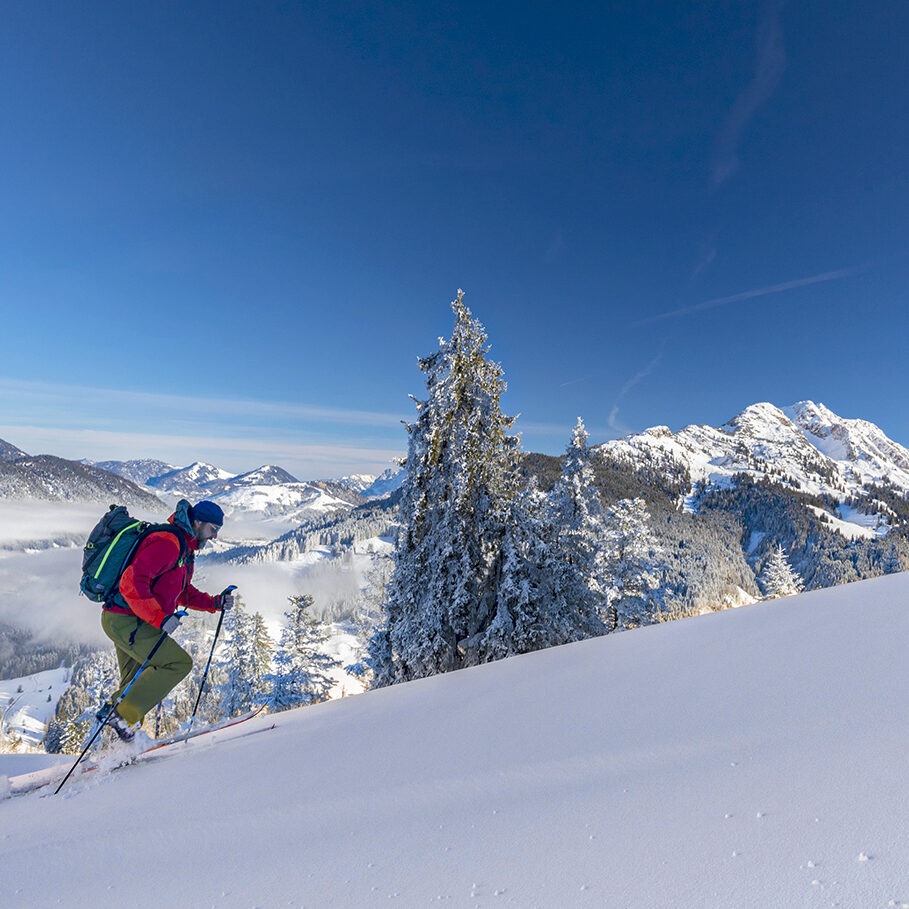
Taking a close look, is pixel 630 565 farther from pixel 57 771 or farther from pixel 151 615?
pixel 57 771

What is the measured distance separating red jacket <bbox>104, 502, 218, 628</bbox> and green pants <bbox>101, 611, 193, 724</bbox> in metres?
0.14

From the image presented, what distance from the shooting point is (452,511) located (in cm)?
1112

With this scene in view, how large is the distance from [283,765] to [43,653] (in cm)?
24855

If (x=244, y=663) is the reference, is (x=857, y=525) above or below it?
above

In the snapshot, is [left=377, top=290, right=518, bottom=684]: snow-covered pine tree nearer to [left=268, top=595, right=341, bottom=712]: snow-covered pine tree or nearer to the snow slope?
the snow slope

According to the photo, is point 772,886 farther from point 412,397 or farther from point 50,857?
point 412,397

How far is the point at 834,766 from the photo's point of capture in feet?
5.80

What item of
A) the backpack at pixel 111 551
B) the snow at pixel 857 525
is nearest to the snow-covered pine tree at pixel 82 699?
the backpack at pixel 111 551

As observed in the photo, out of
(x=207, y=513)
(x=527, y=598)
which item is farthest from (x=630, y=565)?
(x=207, y=513)

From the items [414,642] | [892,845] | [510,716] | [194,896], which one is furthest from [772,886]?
[414,642]

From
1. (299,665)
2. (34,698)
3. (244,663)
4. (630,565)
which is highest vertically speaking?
(630,565)

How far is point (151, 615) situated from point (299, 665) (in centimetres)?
2193

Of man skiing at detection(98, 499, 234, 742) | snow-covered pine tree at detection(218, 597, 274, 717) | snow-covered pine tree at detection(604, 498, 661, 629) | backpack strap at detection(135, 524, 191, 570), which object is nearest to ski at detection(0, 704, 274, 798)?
man skiing at detection(98, 499, 234, 742)

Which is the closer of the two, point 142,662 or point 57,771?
point 57,771
